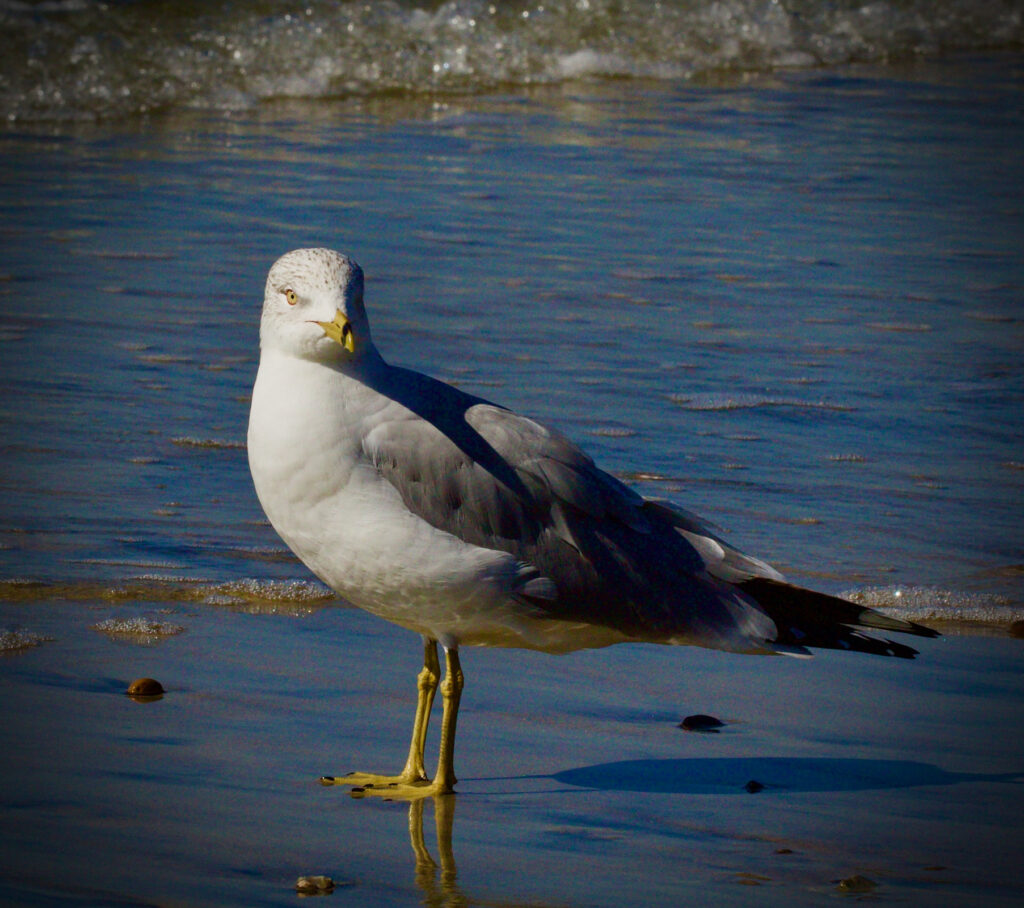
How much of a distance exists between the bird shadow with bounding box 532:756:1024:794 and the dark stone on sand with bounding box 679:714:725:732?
183 mm

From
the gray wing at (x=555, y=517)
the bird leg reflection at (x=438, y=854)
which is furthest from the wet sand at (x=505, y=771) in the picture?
the gray wing at (x=555, y=517)

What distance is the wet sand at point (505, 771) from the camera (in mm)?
3590

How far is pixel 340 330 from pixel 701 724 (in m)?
1.40

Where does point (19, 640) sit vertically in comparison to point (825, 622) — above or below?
below

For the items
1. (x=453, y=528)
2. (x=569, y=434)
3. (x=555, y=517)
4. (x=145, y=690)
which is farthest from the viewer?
(x=569, y=434)

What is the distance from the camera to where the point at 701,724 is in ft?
14.9

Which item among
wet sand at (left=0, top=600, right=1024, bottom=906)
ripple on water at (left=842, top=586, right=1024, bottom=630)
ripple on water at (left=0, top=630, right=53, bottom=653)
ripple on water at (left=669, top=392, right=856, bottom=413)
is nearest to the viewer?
wet sand at (left=0, top=600, right=1024, bottom=906)

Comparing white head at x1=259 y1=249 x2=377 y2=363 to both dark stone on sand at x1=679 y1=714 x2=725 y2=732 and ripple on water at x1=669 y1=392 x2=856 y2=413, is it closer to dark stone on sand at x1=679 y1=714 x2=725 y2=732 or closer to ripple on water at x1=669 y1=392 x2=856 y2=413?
dark stone on sand at x1=679 y1=714 x2=725 y2=732

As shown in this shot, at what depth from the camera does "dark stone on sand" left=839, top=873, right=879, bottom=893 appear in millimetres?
3592

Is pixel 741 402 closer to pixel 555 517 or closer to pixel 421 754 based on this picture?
pixel 555 517

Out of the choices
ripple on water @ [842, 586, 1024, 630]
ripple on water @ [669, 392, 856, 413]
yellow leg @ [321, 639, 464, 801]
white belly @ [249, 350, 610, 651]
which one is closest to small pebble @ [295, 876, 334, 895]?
yellow leg @ [321, 639, 464, 801]

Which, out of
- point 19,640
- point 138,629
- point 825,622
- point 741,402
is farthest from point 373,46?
point 825,622

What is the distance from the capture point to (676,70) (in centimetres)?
1766

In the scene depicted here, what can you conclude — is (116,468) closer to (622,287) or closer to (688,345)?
(688,345)
